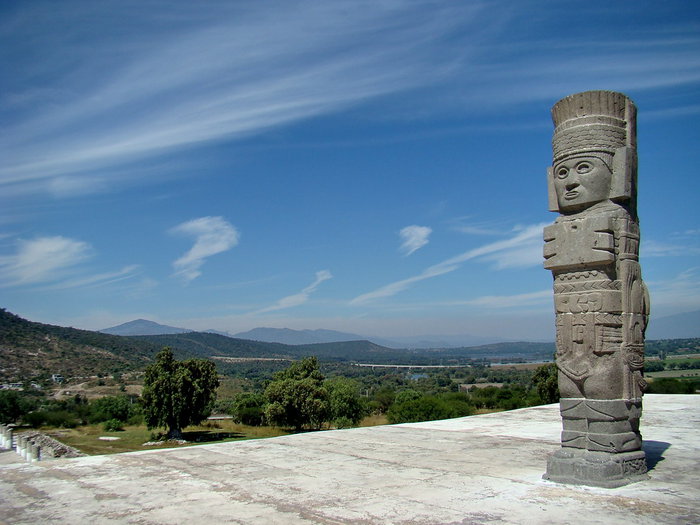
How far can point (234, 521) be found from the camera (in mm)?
5922

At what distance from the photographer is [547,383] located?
959 inches

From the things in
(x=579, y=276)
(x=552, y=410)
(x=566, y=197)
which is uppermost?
(x=566, y=197)

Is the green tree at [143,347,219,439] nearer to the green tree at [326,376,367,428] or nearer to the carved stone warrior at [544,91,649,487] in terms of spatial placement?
the green tree at [326,376,367,428]

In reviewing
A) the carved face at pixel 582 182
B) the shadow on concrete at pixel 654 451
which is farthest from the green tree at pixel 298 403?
the carved face at pixel 582 182

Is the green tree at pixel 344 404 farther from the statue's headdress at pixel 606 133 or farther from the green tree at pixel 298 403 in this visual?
the statue's headdress at pixel 606 133

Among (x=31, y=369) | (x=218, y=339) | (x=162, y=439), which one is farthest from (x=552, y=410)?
(x=218, y=339)

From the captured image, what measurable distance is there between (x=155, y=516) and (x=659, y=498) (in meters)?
5.71

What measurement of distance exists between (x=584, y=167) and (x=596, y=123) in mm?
636

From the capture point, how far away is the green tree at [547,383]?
78.4 ft

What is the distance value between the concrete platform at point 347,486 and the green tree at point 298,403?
637 inches

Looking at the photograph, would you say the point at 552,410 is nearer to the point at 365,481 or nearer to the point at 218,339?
the point at 365,481

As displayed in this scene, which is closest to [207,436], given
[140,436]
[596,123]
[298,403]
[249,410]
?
[140,436]

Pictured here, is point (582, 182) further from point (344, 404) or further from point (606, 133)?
point (344, 404)

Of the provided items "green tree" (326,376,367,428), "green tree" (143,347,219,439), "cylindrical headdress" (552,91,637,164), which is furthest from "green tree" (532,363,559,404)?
"cylindrical headdress" (552,91,637,164)
